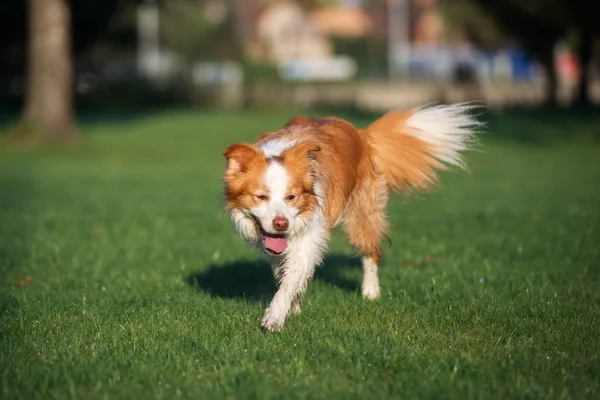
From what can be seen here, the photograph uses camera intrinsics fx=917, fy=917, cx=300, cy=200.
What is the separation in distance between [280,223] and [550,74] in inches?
1874

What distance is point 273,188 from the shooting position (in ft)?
22.4

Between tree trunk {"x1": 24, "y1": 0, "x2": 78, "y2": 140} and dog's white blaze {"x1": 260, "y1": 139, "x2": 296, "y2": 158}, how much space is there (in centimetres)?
2135

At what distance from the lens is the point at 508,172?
2222cm

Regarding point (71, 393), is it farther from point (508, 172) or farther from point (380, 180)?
point (508, 172)

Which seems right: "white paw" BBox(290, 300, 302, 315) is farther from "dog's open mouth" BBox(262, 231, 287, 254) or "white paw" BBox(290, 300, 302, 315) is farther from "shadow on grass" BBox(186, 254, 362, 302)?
"shadow on grass" BBox(186, 254, 362, 302)

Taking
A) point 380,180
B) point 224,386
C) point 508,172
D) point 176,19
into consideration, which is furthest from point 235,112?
point 224,386

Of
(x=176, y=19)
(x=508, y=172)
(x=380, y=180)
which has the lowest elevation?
(x=508, y=172)

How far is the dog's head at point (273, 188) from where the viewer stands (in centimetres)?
682

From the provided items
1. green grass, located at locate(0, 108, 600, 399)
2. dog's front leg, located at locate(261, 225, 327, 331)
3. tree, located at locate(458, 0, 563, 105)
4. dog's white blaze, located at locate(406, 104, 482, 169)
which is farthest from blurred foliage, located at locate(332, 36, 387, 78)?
dog's front leg, located at locate(261, 225, 327, 331)

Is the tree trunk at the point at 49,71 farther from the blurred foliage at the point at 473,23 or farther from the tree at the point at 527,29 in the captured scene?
the blurred foliage at the point at 473,23

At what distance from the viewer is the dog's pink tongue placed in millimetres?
6977

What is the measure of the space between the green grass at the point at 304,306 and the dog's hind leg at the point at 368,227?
0.20 metres

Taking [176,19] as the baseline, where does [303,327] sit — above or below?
below

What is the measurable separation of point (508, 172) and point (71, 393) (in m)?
18.2
